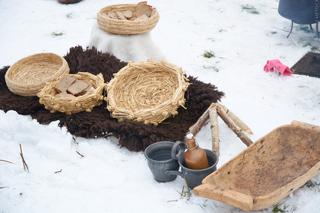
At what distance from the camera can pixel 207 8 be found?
240 inches

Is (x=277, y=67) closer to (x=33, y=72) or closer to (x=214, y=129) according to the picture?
(x=214, y=129)

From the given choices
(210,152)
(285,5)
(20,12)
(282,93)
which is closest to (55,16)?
(20,12)

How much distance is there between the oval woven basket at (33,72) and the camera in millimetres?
3926

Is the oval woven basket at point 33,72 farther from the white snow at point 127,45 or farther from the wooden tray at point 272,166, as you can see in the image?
the wooden tray at point 272,166

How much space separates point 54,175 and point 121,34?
1.83m

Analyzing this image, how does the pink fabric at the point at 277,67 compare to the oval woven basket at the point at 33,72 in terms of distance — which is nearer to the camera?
the oval woven basket at the point at 33,72

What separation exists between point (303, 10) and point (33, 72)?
310cm

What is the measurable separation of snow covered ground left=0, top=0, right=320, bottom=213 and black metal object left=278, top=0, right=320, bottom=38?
31 cm

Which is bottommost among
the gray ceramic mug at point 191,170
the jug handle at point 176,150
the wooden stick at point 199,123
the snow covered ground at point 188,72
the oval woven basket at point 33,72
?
the snow covered ground at point 188,72

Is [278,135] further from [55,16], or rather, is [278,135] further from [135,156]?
[55,16]

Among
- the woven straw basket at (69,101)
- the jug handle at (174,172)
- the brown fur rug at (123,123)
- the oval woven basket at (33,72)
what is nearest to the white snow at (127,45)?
the brown fur rug at (123,123)

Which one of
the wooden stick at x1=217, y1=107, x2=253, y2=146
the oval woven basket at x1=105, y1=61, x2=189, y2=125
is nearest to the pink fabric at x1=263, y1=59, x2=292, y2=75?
the oval woven basket at x1=105, y1=61, x2=189, y2=125

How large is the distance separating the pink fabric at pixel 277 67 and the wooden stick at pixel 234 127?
1.25 m

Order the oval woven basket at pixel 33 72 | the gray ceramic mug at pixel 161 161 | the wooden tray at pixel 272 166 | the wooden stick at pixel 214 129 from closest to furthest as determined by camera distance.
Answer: the wooden tray at pixel 272 166
the gray ceramic mug at pixel 161 161
the wooden stick at pixel 214 129
the oval woven basket at pixel 33 72
